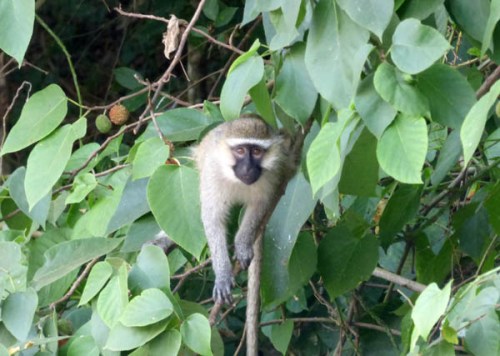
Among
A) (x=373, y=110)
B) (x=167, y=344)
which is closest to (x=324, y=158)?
(x=373, y=110)

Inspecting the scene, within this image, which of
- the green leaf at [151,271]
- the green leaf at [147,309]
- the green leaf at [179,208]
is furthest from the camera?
the green leaf at [179,208]

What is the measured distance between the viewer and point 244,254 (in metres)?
4.23

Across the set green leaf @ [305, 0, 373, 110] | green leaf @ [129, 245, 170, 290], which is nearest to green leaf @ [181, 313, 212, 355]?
green leaf @ [129, 245, 170, 290]

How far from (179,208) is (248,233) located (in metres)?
0.87

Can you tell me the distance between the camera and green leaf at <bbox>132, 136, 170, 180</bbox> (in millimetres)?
3533

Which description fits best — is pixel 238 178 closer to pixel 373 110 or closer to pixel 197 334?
pixel 197 334

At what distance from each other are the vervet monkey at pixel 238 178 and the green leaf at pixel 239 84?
3.91 feet

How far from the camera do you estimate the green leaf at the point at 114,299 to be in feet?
10.4

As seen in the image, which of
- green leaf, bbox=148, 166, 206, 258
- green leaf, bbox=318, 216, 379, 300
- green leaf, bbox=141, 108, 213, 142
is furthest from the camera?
green leaf, bbox=318, 216, 379, 300

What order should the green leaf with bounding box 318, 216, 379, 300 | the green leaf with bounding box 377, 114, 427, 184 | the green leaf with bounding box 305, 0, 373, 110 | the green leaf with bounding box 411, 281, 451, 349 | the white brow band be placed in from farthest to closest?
1. the white brow band
2. the green leaf with bounding box 318, 216, 379, 300
3. the green leaf with bounding box 305, 0, 373, 110
4. the green leaf with bounding box 377, 114, 427, 184
5. the green leaf with bounding box 411, 281, 451, 349

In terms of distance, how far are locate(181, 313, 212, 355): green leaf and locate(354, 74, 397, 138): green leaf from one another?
0.82m

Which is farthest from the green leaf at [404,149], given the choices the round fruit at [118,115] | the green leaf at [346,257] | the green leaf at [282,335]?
the round fruit at [118,115]

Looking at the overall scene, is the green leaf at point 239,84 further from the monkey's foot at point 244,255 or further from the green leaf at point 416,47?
the monkey's foot at point 244,255

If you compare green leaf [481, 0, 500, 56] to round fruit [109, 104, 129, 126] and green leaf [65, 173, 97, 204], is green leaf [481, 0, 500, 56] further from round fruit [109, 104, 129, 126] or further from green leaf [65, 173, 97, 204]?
round fruit [109, 104, 129, 126]
